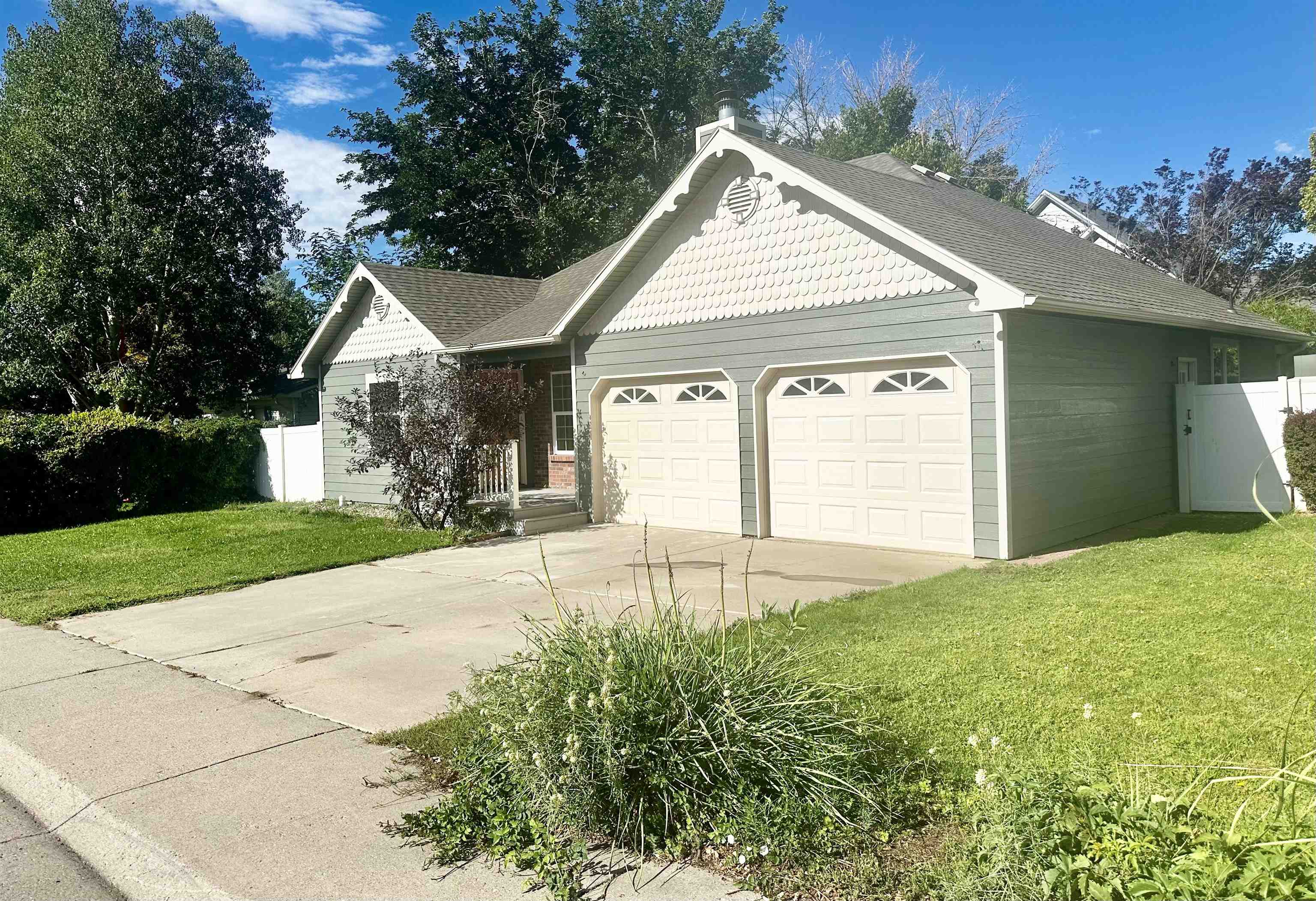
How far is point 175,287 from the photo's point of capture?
81.1 ft

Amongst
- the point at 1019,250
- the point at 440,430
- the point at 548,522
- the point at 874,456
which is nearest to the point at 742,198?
the point at 1019,250

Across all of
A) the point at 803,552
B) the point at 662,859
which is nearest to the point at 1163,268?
the point at 803,552

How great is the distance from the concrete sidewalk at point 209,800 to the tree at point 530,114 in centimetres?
2555

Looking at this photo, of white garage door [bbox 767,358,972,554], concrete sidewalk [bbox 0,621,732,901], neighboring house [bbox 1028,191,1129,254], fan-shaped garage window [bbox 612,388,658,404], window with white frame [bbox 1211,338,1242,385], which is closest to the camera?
concrete sidewalk [bbox 0,621,732,901]

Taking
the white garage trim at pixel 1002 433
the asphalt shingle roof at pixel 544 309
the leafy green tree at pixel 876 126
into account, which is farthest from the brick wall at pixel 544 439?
the leafy green tree at pixel 876 126

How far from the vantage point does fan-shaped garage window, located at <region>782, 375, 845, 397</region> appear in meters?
11.6

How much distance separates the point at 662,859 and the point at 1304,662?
14.7ft

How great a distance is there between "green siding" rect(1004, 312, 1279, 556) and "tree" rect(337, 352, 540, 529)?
7299 millimetres

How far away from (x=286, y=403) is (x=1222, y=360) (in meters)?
28.6

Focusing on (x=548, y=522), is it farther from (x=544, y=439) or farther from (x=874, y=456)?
(x=874, y=456)

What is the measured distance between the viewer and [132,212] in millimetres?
22969

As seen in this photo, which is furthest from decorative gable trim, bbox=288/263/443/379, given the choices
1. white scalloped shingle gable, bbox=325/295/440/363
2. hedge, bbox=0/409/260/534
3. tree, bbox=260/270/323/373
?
tree, bbox=260/270/323/373

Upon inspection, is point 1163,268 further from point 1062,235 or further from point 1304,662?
point 1304,662

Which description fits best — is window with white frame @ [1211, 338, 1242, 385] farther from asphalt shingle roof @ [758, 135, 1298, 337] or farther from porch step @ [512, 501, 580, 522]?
porch step @ [512, 501, 580, 522]
